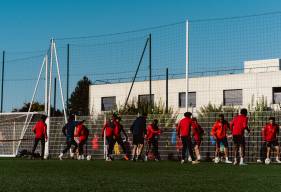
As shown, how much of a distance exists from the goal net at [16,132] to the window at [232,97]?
27.5 m

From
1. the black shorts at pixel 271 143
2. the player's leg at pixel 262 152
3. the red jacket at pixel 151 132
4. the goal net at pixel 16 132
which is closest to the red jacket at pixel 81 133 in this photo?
the red jacket at pixel 151 132

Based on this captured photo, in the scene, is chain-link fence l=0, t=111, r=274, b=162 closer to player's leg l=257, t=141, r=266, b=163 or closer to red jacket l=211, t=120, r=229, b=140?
player's leg l=257, t=141, r=266, b=163

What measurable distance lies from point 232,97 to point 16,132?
28.7m

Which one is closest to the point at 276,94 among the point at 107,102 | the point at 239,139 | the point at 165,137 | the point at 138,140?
the point at 107,102

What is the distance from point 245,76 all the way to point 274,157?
30822 millimetres

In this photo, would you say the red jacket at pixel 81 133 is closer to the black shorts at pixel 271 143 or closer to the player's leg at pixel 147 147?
the player's leg at pixel 147 147

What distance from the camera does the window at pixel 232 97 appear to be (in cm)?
5356

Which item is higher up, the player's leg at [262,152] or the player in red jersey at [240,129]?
the player in red jersey at [240,129]

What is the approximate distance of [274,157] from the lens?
2231 centimetres

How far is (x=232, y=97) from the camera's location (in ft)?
178

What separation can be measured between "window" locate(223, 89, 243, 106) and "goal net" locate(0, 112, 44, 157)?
27.5 metres

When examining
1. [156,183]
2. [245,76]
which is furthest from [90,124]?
[245,76]

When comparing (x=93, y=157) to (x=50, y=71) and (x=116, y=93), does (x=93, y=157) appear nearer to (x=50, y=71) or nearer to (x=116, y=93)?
(x=50, y=71)

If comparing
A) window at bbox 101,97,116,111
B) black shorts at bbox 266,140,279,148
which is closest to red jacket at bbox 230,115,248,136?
black shorts at bbox 266,140,279,148
